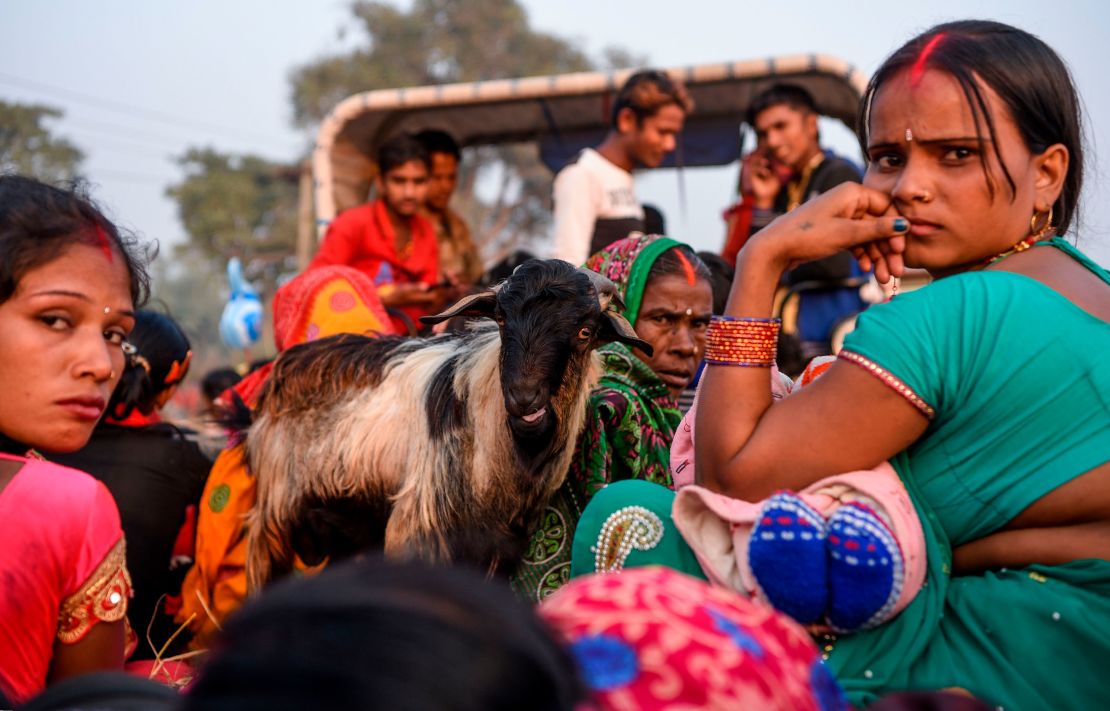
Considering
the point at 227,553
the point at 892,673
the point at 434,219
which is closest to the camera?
the point at 892,673

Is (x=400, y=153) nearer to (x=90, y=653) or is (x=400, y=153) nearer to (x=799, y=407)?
(x=90, y=653)

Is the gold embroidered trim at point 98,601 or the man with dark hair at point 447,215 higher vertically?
the man with dark hair at point 447,215

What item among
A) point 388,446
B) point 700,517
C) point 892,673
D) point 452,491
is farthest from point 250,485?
point 892,673

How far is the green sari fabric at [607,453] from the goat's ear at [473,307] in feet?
1.77

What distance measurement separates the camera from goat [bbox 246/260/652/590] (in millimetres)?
3529

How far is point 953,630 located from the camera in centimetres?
185

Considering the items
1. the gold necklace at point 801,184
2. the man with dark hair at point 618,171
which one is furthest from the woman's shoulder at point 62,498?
the gold necklace at point 801,184

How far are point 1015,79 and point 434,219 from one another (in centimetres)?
568

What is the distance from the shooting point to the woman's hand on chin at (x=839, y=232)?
7.05 ft

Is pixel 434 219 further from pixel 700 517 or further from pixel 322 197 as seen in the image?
pixel 700 517

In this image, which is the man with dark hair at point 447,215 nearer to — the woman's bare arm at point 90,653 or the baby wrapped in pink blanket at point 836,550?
the woman's bare arm at point 90,653

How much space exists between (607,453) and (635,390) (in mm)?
304

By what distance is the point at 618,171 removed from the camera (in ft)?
21.0

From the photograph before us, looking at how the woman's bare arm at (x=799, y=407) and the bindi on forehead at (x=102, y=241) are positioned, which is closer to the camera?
the woman's bare arm at (x=799, y=407)
